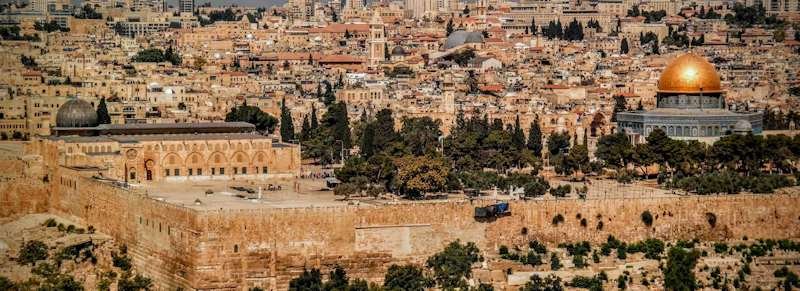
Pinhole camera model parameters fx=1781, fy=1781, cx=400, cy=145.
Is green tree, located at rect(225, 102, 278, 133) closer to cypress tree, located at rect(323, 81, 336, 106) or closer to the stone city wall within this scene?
cypress tree, located at rect(323, 81, 336, 106)

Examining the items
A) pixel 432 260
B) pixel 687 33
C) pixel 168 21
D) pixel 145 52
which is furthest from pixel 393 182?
pixel 168 21

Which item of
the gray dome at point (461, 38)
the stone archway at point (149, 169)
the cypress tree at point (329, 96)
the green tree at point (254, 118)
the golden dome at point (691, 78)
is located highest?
the gray dome at point (461, 38)

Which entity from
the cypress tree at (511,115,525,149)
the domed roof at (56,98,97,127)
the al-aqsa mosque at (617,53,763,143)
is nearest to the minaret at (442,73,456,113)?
the cypress tree at (511,115,525,149)

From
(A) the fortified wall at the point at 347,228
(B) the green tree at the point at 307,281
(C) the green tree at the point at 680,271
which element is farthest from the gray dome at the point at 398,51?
(B) the green tree at the point at 307,281

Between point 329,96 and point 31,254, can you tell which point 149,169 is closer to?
point 31,254

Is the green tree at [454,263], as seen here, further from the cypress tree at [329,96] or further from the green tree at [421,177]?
the cypress tree at [329,96]

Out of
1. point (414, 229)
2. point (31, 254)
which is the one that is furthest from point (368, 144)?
point (31, 254)
